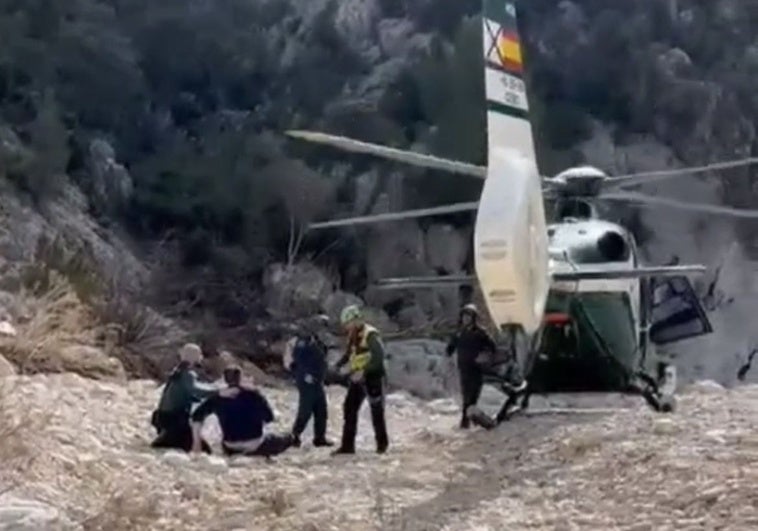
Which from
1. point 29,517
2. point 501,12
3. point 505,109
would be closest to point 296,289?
point 501,12

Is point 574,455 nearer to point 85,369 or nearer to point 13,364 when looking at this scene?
point 13,364

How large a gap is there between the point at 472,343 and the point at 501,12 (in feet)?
8.43

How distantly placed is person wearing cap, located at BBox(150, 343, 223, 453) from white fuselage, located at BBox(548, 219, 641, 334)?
8.92 ft

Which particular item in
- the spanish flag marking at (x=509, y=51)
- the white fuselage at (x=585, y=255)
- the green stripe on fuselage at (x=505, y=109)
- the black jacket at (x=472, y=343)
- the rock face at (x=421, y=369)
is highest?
the spanish flag marking at (x=509, y=51)

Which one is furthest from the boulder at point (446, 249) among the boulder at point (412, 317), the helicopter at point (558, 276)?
the helicopter at point (558, 276)

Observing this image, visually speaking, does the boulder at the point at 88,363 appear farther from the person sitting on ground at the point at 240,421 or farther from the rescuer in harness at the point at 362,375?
the rescuer in harness at the point at 362,375

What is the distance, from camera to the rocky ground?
6.68 m

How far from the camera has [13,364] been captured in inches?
484

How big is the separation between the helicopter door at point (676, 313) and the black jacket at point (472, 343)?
486cm

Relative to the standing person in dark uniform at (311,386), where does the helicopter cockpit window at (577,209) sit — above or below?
above

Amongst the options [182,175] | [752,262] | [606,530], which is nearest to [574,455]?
[606,530]

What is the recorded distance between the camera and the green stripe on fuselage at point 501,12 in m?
9.36

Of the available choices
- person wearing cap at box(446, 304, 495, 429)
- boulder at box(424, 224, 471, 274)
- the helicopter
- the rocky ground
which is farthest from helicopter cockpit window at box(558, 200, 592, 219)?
boulder at box(424, 224, 471, 274)

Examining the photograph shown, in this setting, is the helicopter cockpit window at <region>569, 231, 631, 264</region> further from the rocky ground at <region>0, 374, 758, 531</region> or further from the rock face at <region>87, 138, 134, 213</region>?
the rock face at <region>87, 138, 134, 213</region>
